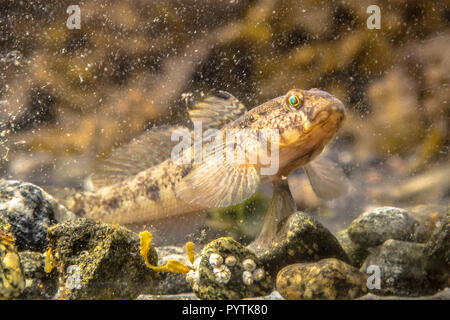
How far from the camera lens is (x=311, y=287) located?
145 cm

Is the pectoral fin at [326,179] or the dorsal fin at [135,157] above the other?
the dorsal fin at [135,157]

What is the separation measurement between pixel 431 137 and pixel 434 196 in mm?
595

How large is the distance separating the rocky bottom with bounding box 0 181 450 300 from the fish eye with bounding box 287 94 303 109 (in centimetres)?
75

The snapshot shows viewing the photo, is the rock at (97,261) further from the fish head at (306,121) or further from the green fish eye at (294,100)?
the green fish eye at (294,100)

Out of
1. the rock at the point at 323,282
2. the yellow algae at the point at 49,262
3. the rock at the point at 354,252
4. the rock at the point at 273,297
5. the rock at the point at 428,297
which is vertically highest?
the yellow algae at the point at 49,262

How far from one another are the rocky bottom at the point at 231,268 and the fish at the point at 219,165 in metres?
0.35

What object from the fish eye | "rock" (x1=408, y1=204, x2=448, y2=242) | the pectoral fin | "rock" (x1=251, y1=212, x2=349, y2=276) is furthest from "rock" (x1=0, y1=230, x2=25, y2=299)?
"rock" (x1=408, y1=204, x2=448, y2=242)

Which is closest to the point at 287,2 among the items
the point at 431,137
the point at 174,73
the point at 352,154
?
A: the point at 174,73

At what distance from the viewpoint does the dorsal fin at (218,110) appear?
261 centimetres

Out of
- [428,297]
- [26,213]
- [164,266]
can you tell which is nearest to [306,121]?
[428,297]

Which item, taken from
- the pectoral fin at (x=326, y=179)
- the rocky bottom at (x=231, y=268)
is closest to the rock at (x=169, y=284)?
the rocky bottom at (x=231, y=268)

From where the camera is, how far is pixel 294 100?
199cm

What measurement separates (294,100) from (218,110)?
2.73 feet

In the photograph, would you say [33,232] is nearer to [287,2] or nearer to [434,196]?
[287,2]
